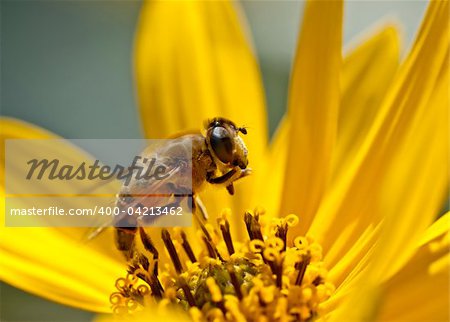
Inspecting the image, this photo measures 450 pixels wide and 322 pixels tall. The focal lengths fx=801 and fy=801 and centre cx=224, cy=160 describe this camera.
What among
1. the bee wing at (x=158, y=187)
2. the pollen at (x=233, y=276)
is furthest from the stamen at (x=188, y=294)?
the bee wing at (x=158, y=187)

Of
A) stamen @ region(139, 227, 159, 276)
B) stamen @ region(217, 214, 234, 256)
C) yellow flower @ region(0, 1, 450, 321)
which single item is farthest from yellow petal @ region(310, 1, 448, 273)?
stamen @ region(139, 227, 159, 276)

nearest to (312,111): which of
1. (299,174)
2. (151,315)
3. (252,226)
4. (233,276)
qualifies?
(299,174)

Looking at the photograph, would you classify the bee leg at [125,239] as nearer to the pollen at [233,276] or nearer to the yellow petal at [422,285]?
the pollen at [233,276]

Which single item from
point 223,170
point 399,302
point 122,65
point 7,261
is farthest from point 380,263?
point 122,65

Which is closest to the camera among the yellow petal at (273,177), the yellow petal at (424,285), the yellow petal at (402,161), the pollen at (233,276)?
the yellow petal at (402,161)

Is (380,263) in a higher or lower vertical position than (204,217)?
higher

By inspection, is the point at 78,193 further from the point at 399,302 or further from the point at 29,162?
the point at 399,302
